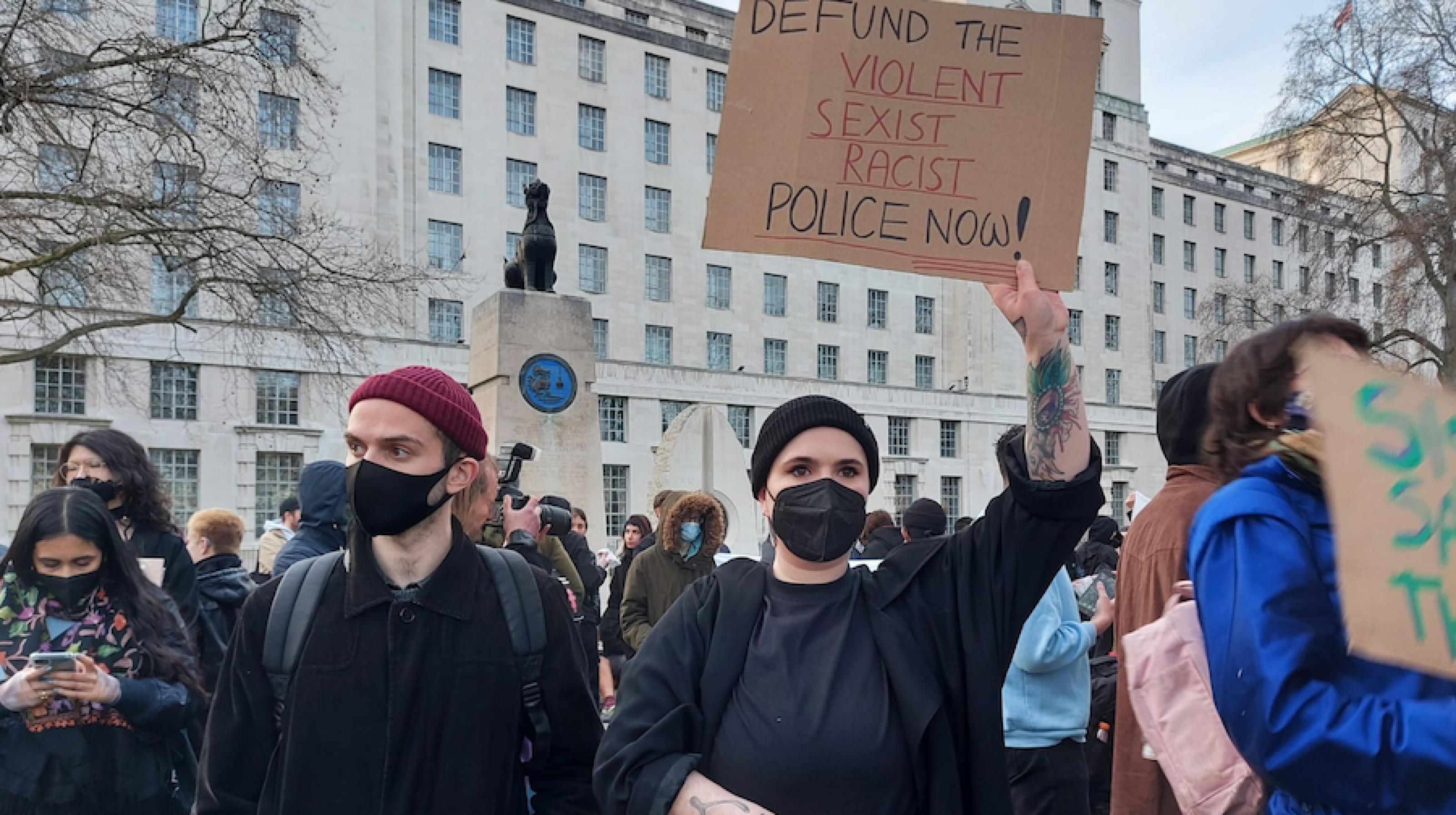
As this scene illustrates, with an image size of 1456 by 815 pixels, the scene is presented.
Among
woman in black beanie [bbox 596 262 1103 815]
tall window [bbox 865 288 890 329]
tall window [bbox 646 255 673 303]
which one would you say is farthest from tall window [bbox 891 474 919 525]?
woman in black beanie [bbox 596 262 1103 815]

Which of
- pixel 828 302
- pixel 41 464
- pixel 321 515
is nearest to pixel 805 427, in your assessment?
pixel 321 515

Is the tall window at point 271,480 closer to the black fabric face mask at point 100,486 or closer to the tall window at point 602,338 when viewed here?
the tall window at point 602,338

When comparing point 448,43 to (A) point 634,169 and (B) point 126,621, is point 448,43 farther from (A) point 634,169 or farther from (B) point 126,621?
(B) point 126,621

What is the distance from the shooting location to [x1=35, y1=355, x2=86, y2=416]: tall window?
29188 millimetres

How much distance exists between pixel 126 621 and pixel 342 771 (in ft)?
5.63

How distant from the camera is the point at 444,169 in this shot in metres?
36.1

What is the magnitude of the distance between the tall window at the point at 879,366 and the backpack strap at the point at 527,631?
43.1 meters

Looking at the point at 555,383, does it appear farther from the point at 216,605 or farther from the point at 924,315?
the point at 924,315

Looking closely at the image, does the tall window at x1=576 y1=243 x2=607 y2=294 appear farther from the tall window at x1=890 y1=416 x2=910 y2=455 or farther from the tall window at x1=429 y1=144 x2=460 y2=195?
the tall window at x1=890 y1=416 x2=910 y2=455

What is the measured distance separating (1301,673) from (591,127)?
39.8 meters

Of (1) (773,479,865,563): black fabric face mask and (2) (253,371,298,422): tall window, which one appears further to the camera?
(2) (253,371,298,422): tall window

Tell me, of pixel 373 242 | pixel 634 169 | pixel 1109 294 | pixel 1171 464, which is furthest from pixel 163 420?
pixel 1109 294

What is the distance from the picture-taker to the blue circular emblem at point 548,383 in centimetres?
1181

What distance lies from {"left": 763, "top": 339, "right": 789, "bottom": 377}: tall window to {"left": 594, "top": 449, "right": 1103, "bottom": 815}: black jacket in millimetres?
39696
